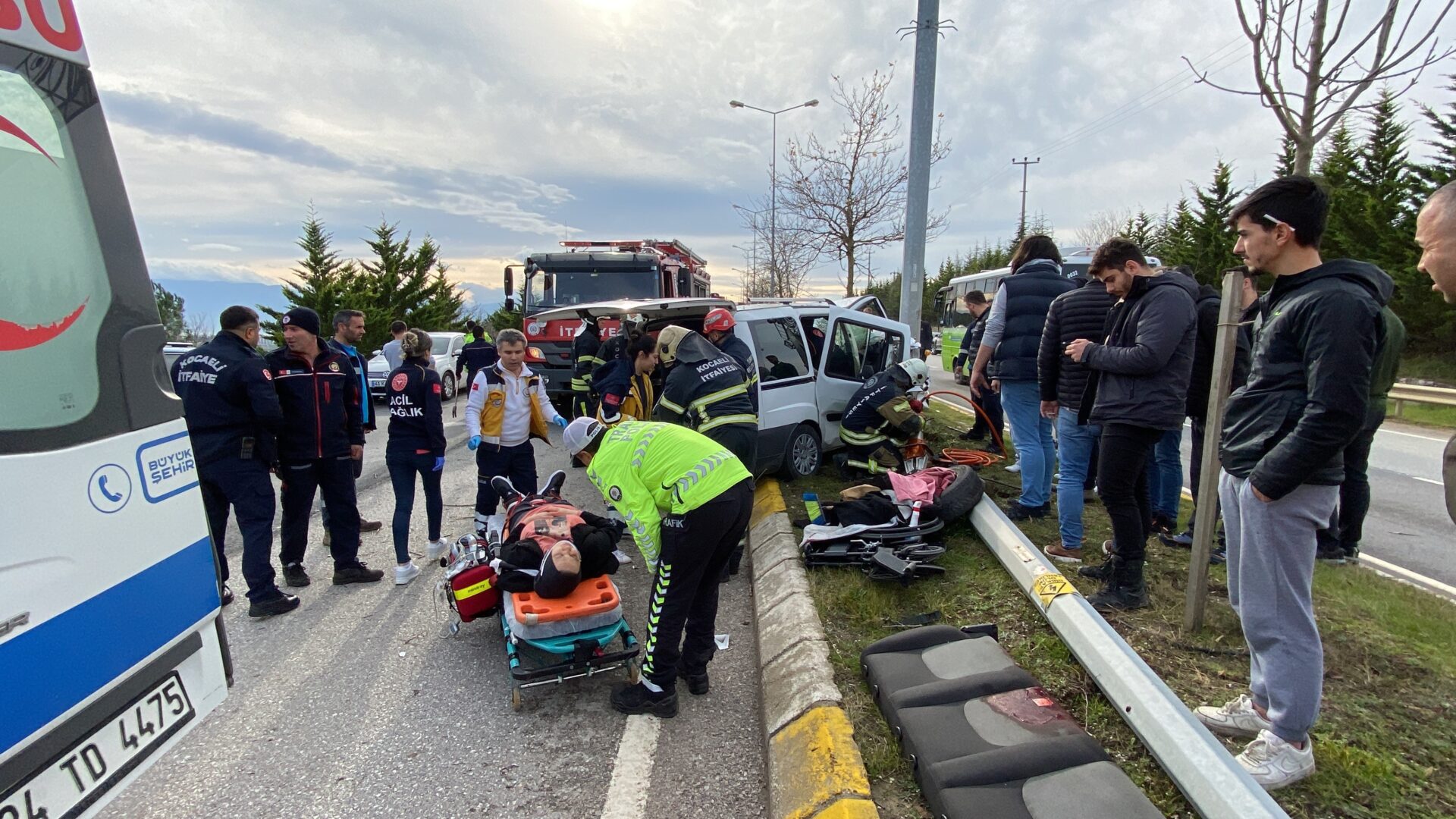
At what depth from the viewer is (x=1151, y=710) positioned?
8.10 feet

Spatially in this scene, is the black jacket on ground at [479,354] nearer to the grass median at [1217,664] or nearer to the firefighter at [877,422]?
the firefighter at [877,422]

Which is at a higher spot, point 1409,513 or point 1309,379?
point 1309,379

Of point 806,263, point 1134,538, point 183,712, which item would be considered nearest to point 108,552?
point 183,712

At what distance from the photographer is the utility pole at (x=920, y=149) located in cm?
873

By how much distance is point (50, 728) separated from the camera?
1.53 metres

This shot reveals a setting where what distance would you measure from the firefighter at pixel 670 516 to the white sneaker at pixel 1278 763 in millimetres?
2122

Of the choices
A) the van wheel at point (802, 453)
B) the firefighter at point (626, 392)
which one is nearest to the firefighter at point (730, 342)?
the firefighter at point (626, 392)

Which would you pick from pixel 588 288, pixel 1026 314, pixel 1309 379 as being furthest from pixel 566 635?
pixel 588 288

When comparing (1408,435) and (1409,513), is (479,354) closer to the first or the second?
(1409,513)

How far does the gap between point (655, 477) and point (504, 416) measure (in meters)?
2.58

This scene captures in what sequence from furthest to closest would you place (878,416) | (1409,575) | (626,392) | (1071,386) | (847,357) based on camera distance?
(847,357) < (878,416) < (626,392) < (1409,575) < (1071,386)

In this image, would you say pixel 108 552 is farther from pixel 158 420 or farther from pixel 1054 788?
pixel 1054 788

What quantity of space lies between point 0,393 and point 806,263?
Result: 20803 millimetres

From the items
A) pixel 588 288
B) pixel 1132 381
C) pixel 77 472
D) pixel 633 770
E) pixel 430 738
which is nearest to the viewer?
pixel 77 472
